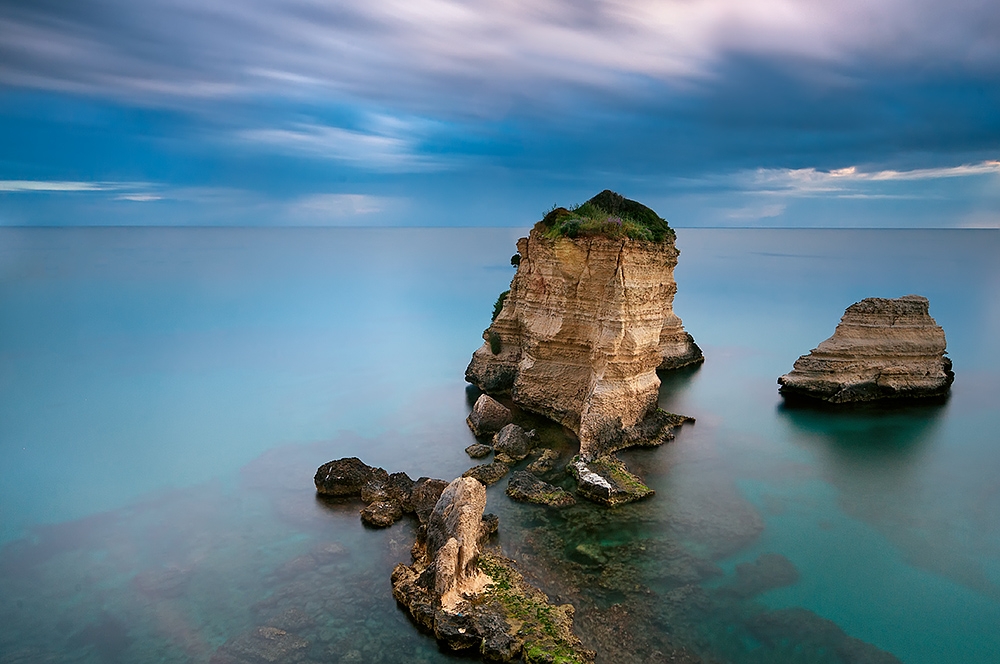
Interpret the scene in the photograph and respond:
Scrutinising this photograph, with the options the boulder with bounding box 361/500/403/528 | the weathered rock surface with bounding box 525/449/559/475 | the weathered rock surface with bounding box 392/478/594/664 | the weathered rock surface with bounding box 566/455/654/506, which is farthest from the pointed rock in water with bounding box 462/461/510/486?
the weathered rock surface with bounding box 392/478/594/664

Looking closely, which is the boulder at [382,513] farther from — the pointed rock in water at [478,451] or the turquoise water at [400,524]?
the pointed rock in water at [478,451]

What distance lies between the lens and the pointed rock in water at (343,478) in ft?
62.1

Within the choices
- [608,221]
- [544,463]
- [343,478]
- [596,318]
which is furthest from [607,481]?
[608,221]

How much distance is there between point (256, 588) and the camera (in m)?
14.2

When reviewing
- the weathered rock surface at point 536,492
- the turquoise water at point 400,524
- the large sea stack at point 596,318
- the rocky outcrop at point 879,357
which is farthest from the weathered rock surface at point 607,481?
the rocky outcrop at point 879,357

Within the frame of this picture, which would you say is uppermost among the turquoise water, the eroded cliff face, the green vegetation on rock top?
the green vegetation on rock top

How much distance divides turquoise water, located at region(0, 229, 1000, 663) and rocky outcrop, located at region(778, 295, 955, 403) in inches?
67.4

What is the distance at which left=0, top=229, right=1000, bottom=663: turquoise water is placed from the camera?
12781 mm

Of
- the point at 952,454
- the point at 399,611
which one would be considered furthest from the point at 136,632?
the point at 952,454

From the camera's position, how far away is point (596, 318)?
24.0 meters

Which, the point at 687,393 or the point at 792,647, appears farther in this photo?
the point at 687,393

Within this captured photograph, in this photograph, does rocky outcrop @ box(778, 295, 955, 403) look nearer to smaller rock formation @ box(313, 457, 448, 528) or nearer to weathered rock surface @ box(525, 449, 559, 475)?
weathered rock surface @ box(525, 449, 559, 475)

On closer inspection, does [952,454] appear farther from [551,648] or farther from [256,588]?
[256,588]

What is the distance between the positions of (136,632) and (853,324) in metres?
32.0
